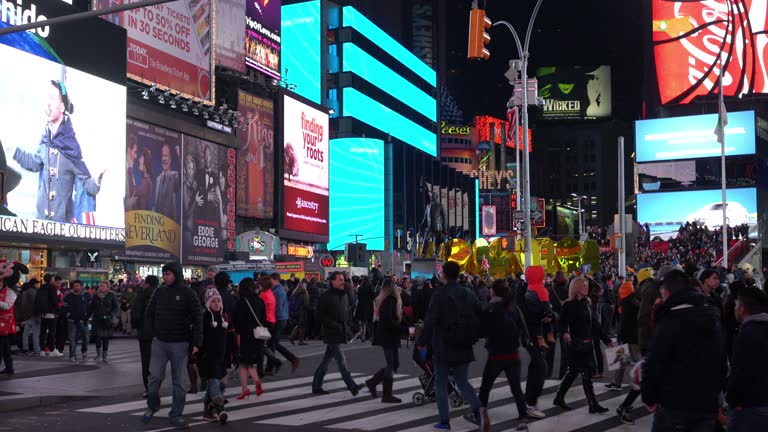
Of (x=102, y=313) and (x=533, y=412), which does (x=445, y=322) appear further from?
(x=102, y=313)

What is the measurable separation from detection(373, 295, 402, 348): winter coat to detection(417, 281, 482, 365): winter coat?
9.06 feet

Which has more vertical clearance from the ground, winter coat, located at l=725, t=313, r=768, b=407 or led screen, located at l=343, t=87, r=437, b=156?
led screen, located at l=343, t=87, r=437, b=156

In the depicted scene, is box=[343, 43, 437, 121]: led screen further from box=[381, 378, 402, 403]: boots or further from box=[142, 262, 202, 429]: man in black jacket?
box=[142, 262, 202, 429]: man in black jacket

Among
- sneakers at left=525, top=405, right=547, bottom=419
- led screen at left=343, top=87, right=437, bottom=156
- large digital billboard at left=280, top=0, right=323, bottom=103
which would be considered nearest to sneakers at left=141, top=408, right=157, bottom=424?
sneakers at left=525, top=405, right=547, bottom=419

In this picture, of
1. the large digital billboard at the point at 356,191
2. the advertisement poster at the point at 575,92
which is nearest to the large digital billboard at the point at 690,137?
the large digital billboard at the point at 356,191

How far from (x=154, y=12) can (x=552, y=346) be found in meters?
45.5

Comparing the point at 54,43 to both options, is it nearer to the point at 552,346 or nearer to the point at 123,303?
the point at 123,303

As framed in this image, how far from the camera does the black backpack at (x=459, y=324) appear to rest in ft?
37.7

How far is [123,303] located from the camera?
1355 inches

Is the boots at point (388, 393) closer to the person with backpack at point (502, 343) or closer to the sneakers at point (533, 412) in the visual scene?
the sneakers at point (533, 412)

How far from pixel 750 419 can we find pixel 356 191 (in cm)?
9798

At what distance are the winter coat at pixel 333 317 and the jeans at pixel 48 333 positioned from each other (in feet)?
37.3

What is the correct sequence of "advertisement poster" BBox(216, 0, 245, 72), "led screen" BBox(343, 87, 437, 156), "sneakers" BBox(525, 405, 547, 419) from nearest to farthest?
"sneakers" BBox(525, 405, 547, 419) → "advertisement poster" BBox(216, 0, 245, 72) → "led screen" BBox(343, 87, 437, 156)

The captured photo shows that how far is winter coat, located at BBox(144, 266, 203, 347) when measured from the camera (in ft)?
40.3
